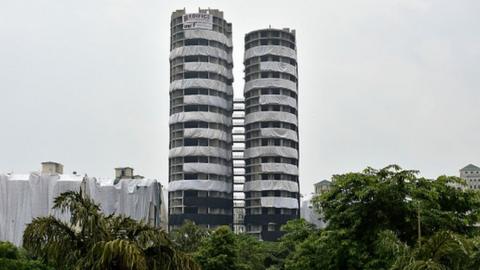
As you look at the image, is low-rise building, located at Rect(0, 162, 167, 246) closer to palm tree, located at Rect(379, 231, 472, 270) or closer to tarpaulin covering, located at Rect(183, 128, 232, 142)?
tarpaulin covering, located at Rect(183, 128, 232, 142)

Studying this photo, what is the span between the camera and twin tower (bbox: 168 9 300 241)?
90250 mm

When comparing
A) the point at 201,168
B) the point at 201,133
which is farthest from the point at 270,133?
the point at 201,168

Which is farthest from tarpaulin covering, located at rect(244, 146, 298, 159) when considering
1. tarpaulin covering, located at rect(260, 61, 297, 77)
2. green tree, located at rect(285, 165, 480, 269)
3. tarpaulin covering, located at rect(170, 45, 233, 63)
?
green tree, located at rect(285, 165, 480, 269)

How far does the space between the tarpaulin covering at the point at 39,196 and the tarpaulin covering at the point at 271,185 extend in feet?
75.0

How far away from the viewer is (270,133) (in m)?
93.2

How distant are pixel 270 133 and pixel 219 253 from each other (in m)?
55.8

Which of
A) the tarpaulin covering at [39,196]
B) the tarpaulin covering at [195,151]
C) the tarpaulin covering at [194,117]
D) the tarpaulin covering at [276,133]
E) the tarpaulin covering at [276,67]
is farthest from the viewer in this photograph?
the tarpaulin covering at [276,67]

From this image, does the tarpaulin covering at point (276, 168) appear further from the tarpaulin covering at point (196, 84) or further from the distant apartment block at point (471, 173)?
the distant apartment block at point (471, 173)

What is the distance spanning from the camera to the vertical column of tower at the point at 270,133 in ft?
301

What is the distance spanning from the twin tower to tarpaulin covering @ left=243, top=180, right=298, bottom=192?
0.15 m

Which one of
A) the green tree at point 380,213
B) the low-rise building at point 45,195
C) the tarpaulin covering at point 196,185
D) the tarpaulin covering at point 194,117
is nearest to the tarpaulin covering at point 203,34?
the tarpaulin covering at point 194,117

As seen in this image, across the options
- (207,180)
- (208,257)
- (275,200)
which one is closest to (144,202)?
(207,180)

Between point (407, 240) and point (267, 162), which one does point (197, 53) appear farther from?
point (407, 240)

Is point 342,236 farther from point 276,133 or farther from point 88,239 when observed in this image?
point 276,133
